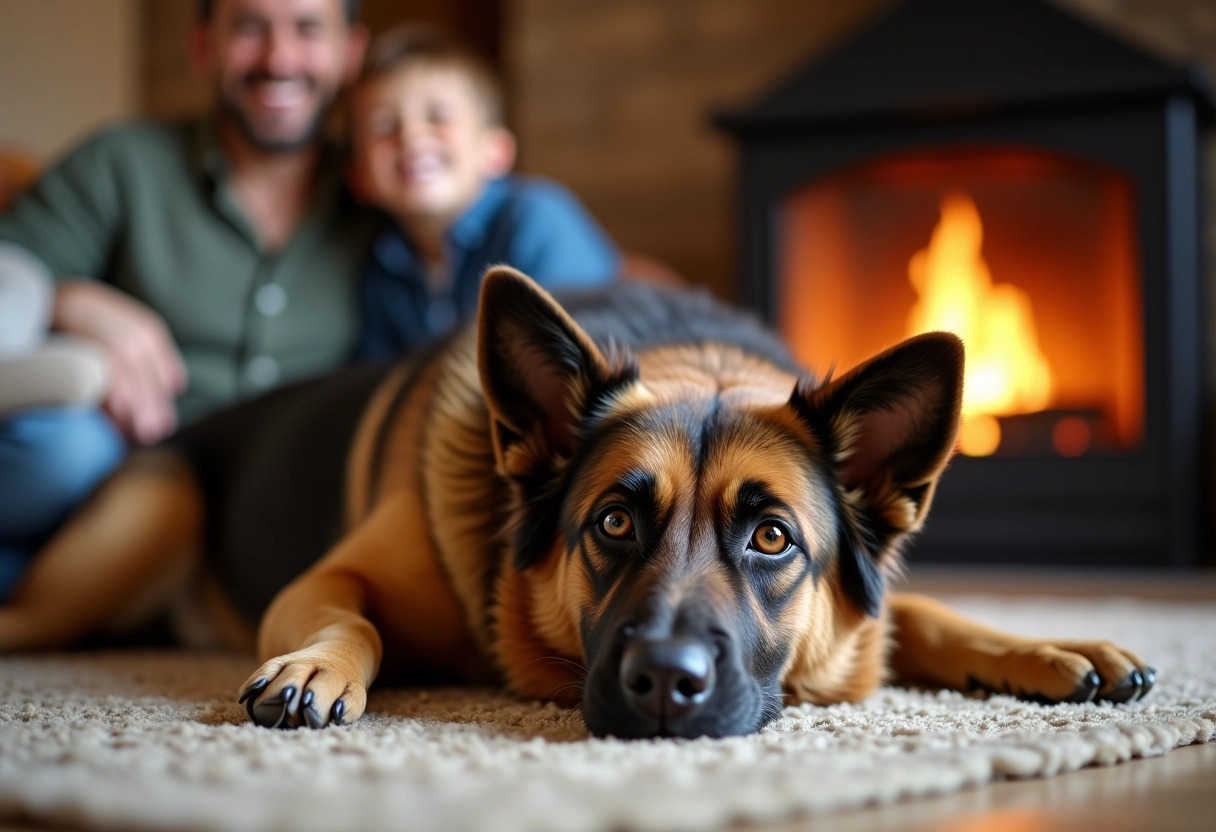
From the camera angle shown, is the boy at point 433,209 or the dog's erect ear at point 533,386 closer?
the dog's erect ear at point 533,386

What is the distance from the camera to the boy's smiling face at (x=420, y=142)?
2.79 m

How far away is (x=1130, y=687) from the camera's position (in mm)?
1419

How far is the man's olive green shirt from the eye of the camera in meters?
2.91

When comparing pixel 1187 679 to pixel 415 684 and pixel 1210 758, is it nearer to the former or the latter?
pixel 1210 758

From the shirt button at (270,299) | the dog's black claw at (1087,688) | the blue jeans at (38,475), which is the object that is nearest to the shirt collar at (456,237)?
the shirt button at (270,299)

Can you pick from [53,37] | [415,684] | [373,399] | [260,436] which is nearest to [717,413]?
[415,684]

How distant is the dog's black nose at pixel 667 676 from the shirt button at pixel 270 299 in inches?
80.6

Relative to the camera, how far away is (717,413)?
4.63 ft

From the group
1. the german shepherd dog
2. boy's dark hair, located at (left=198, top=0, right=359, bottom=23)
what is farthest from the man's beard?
the german shepherd dog

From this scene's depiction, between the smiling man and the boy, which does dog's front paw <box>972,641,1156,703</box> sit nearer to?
the boy

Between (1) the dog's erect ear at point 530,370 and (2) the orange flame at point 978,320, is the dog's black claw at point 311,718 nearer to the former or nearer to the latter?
(1) the dog's erect ear at point 530,370

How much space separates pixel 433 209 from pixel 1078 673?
1943 mm

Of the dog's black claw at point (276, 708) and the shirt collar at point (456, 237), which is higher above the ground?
the shirt collar at point (456, 237)

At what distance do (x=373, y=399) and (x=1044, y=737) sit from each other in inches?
50.3
